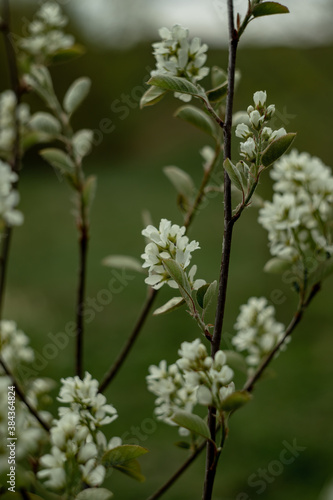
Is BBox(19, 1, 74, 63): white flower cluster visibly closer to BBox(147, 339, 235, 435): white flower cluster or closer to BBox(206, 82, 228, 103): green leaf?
BBox(206, 82, 228, 103): green leaf

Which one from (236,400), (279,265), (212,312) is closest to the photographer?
(236,400)

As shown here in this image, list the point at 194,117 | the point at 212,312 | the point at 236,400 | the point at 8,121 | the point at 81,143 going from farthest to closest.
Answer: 1. the point at 212,312
2. the point at 8,121
3. the point at 81,143
4. the point at 194,117
5. the point at 236,400

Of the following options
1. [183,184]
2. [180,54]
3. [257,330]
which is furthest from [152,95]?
[257,330]

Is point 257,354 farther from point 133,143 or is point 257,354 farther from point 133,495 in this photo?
point 133,143

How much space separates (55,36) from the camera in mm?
1145

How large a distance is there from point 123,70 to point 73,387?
363 inches

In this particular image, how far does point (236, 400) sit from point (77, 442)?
142mm

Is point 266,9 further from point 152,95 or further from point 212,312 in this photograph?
point 212,312

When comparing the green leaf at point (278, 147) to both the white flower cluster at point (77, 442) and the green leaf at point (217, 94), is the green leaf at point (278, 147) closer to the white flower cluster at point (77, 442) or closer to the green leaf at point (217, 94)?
the green leaf at point (217, 94)

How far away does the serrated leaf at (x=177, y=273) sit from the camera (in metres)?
0.50

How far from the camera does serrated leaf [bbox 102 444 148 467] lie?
0.54 m

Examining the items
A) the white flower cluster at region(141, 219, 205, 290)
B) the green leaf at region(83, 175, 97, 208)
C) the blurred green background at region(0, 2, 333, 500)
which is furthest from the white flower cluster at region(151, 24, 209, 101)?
the blurred green background at region(0, 2, 333, 500)

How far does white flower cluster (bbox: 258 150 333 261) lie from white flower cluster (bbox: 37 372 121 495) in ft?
1.18

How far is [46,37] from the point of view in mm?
1148
